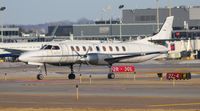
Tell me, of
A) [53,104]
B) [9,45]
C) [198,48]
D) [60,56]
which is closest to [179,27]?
[198,48]

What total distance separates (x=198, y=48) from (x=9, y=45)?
40.4 metres

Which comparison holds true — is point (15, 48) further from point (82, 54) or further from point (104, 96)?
point (104, 96)

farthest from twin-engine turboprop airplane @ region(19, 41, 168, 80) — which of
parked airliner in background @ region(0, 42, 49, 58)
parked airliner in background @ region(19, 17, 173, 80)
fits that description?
parked airliner in background @ region(0, 42, 49, 58)

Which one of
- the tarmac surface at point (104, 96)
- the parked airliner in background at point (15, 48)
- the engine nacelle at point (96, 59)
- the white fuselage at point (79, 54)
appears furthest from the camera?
the parked airliner in background at point (15, 48)

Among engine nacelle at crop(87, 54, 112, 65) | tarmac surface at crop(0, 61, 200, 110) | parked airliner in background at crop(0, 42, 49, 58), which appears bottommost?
tarmac surface at crop(0, 61, 200, 110)

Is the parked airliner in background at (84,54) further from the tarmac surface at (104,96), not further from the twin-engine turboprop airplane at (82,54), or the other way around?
the tarmac surface at (104,96)

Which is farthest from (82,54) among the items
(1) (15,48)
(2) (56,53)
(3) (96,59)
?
(1) (15,48)

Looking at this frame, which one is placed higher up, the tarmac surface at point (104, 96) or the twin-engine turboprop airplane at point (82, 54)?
the twin-engine turboprop airplane at point (82, 54)

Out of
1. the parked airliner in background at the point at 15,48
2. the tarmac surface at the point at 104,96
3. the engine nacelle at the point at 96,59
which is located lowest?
the tarmac surface at the point at 104,96

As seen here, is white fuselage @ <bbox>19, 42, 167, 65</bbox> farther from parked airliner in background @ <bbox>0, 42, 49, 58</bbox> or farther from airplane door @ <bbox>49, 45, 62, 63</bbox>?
parked airliner in background @ <bbox>0, 42, 49, 58</bbox>

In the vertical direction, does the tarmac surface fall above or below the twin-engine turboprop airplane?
below

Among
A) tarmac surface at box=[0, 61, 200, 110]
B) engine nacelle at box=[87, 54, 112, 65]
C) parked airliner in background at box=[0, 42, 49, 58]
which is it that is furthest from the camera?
parked airliner in background at box=[0, 42, 49, 58]

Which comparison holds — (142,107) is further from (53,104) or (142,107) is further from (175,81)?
(175,81)

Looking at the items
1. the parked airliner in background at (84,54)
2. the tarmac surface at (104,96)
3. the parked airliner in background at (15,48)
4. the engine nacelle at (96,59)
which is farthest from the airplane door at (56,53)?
the parked airliner in background at (15,48)
